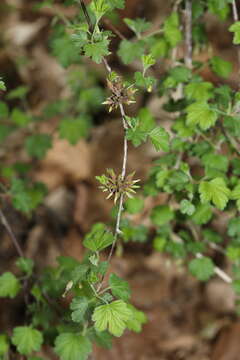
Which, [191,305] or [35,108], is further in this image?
[35,108]

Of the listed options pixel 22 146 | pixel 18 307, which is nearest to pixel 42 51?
pixel 22 146

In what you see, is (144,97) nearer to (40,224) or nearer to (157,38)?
(40,224)

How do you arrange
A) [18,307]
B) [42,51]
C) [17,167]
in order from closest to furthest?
[17,167]
[18,307]
[42,51]

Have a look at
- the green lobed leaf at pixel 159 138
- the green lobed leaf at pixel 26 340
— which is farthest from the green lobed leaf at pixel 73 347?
the green lobed leaf at pixel 159 138

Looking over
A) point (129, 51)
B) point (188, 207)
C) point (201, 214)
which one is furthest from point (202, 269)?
point (129, 51)

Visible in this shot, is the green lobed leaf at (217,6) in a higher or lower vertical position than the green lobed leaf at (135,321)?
higher

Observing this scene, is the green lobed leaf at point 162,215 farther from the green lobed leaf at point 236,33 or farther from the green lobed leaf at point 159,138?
the green lobed leaf at point 236,33
